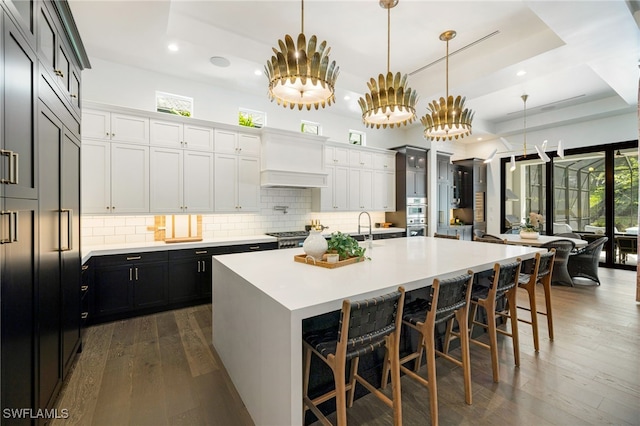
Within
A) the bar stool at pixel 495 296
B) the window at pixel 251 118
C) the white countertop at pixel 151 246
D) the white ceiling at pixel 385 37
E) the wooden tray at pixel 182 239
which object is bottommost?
the bar stool at pixel 495 296

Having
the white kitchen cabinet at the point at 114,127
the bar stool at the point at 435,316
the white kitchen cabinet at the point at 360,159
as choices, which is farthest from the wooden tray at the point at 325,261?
the white kitchen cabinet at the point at 360,159

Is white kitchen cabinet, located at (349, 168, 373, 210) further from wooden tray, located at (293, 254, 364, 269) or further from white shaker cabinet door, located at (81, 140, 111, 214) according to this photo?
white shaker cabinet door, located at (81, 140, 111, 214)

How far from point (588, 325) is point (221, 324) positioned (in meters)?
4.04

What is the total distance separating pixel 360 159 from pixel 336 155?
625 mm

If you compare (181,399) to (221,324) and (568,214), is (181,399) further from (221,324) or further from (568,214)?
(568,214)

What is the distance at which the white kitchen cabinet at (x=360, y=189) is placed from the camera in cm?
602

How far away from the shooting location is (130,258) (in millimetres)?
3559

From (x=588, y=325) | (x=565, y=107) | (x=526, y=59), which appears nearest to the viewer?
(x=588, y=325)

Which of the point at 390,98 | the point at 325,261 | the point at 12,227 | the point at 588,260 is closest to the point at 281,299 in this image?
the point at 325,261

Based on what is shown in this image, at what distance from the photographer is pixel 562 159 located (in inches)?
273

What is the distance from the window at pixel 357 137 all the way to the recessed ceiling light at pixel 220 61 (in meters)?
3.10

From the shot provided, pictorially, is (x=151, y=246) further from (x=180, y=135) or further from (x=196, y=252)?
(x=180, y=135)

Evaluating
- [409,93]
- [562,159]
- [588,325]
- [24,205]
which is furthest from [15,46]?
[562,159]

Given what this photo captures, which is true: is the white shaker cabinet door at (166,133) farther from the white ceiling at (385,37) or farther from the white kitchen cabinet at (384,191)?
the white kitchen cabinet at (384,191)
